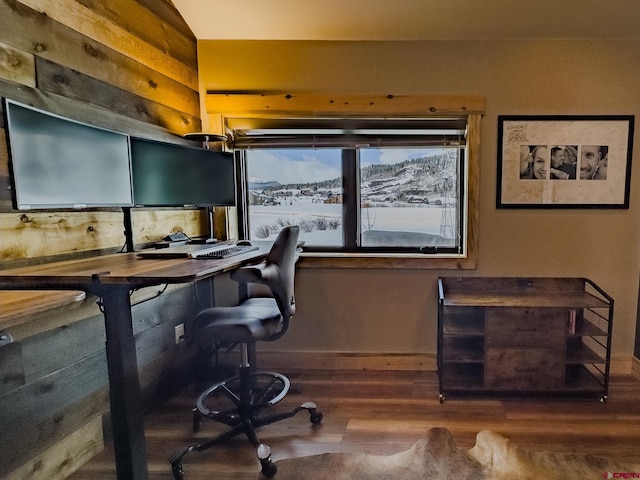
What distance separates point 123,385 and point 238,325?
495mm

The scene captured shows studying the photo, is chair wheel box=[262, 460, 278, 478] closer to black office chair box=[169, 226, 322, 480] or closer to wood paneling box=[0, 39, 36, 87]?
black office chair box=[169, 226, 322, 480]

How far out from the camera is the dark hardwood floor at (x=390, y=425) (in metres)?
1.73

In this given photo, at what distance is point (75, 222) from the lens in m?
1.61

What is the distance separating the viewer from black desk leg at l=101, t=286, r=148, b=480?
4.01 ft

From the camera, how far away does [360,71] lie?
7.99ft

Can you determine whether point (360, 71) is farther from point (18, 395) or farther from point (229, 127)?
point (18, 395)

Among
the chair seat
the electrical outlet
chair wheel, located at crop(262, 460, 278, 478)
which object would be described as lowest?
chair wheel, located at crop(262, 460, 278, 478)

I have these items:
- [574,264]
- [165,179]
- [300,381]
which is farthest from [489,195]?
[165,179]

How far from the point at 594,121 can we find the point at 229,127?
95.0 inches

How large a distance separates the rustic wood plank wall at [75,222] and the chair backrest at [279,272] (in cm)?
69

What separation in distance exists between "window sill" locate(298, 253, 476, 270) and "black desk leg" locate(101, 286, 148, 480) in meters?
1.45

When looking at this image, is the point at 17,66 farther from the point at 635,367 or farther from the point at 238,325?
the point at 635,367

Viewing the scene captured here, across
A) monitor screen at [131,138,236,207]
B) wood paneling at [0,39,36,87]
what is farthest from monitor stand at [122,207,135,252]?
wood paneling at [0,39,36,87]

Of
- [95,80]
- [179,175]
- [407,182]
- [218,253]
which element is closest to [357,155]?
[407,182]
